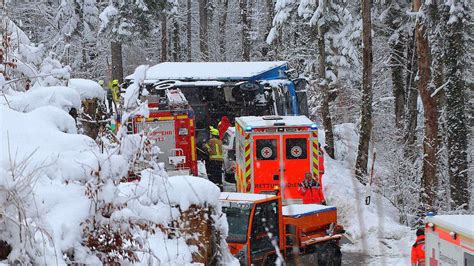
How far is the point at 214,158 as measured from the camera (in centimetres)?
2102

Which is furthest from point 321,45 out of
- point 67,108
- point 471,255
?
point 67,108

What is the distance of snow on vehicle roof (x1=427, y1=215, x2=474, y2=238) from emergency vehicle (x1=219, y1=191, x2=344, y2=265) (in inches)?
122

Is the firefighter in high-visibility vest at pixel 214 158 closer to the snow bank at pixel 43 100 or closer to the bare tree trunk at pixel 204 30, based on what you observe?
the snow bank at pixel 43 100

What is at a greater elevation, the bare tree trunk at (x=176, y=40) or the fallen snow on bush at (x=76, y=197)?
the bare tree trunk at (x=176, y=40)

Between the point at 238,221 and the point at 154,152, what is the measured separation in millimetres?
6747

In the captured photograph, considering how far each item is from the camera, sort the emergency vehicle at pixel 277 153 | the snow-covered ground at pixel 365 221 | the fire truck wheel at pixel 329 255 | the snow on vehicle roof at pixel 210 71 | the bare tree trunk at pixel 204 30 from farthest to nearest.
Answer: the bare tree trunk at pixel 204 30, the snow on vehicle roof at pixel 210 71, the emergency vehicle at pixel 277 153, the snow-covered ground at pixel 365 221, the fire truck wheel at pixel 329 255

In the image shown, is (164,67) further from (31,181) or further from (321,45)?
(31,181)

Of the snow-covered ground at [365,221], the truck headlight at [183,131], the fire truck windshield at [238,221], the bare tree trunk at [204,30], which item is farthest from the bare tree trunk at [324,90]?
the bare tree trunk at [204,30]

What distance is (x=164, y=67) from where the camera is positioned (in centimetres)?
2477

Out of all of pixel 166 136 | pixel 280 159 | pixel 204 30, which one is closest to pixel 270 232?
pixel 280 159

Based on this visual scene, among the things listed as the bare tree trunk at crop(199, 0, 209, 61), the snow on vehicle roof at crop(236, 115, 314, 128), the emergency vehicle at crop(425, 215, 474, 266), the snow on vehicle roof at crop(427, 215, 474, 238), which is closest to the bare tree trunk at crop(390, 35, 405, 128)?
the snow on vehicle roof at crop(236, 115, 314, 128)

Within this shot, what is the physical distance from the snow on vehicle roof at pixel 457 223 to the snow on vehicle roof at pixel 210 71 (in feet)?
47.9

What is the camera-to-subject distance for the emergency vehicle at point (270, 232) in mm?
12422

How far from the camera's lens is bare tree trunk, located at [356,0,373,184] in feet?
79.5
